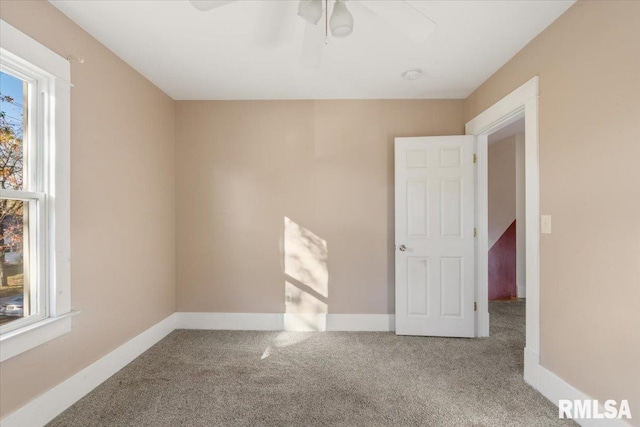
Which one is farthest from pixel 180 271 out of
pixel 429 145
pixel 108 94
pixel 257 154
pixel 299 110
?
pixel 429 145

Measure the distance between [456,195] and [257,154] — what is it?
2.15 meters

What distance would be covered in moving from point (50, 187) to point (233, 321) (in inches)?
82.1

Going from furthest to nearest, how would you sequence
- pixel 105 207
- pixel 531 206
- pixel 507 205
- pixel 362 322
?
pixel 507 205, pixel 362 322, pixel 105 207, pixel 531 206

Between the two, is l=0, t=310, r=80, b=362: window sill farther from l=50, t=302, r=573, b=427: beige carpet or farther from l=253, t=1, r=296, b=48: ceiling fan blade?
l=253, t=1, r=296, b=48: ceiling fan blade

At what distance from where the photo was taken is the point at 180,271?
3301mm

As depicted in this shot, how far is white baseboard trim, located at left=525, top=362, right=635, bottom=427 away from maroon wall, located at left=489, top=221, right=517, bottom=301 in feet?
8.62

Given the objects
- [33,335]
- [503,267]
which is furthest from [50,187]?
[503,267]

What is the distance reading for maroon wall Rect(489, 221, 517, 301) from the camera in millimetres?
4492

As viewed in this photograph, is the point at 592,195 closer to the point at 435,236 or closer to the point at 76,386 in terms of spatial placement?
the point at 435,236

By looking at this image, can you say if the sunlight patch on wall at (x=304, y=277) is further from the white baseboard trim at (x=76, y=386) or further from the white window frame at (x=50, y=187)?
the white window frame at (x=50, y=187)

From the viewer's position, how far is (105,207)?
227 cm

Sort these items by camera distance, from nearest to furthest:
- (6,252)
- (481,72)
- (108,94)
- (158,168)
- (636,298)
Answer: (636,298)
(6,252)
(108,94)
(481,72)
(158,168)

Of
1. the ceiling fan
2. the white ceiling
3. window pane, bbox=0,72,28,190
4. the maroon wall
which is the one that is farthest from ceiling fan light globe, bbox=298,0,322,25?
the maroon wall

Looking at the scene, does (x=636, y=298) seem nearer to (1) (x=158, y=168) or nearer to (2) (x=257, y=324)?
(2) (x=257, y=324)
